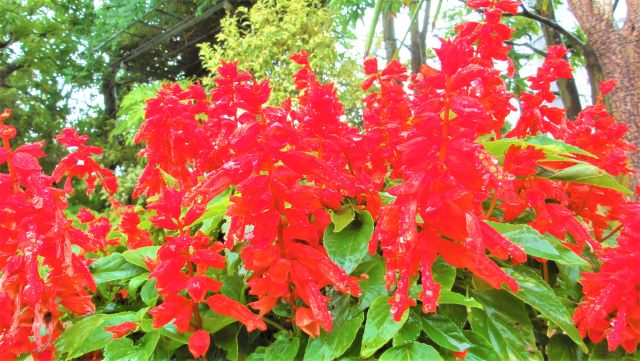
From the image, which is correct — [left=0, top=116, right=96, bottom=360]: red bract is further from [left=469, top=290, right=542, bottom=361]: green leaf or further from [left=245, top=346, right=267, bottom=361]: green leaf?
[left=469, top=290, right=542, bottom=361]: green leaf

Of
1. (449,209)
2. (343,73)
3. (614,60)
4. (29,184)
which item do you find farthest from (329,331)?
(343,73)

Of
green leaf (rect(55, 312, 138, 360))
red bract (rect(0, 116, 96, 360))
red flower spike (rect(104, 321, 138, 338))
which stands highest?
red bract (rect(0, 116, 96, 360))

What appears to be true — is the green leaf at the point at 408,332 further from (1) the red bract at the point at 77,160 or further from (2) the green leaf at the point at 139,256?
(1) the red bract at the point at 77,160

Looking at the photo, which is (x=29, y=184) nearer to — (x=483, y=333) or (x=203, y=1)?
(x=483, y=333)

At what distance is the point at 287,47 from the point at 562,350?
620 centimetres

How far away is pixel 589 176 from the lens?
3.05ft

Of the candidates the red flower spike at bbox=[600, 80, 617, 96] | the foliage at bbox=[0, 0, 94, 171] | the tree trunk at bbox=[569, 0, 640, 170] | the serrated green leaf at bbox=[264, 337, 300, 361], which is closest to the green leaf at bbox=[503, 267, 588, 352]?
the serrated green leaf at bbox=[264, 337, 300, 361]

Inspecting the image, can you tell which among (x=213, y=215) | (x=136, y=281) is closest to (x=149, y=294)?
(x=136, y=281)

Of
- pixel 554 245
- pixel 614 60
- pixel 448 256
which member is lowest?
pixel 614 60

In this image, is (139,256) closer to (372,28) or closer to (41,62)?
(372,28)

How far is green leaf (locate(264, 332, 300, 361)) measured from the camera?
0.81 m

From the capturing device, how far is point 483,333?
2.82ft

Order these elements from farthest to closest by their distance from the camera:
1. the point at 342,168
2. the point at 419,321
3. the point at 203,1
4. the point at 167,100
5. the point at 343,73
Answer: the point at 203,1, the point at 343,73, the point at 167,100, the point at 342,168, the point at 419,321

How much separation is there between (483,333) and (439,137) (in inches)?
14.3
